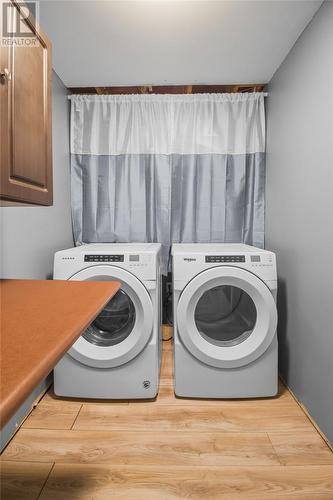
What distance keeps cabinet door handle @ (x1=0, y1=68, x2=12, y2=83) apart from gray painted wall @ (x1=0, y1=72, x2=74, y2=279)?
2.26ft

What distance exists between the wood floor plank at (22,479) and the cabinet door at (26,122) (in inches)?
45.2

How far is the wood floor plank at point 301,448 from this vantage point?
127cm

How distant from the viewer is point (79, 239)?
2.36 m

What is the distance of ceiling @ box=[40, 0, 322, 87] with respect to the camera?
140cm

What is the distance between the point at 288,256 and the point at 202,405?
41.6 inches

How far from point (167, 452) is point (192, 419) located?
0.26m

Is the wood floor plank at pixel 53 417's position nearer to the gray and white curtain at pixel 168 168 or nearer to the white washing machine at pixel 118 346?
the white washing machine at pixel 118 346

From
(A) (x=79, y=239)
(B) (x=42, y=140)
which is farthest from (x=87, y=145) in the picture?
(B) (x=42, y=140)

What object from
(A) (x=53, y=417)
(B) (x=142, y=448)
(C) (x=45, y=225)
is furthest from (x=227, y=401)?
(C) (x=45, y=225)

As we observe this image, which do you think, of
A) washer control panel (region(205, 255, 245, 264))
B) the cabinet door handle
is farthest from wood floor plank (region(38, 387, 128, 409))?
the cabinet door handle

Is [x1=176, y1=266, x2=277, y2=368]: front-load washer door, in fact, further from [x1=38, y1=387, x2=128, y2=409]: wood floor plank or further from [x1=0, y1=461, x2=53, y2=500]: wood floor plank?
[x1=0, y1=461, x2=53, y2=500]: wood floor plank

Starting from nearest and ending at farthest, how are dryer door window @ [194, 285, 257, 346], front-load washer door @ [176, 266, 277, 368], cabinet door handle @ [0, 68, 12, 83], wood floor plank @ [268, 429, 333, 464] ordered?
cabinet door handle @ [0, 68, 12, 83]
wood floor plank @ [268, 429, 333, 464]
front-load washer door @ [176, 266, 277, 368]
dryer door window @ [194, 285, 257, 346]

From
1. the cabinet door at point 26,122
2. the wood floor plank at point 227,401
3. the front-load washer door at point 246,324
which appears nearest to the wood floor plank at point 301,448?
the wood floor plank at point 227,401

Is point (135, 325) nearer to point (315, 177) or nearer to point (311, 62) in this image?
point (315, 177)
